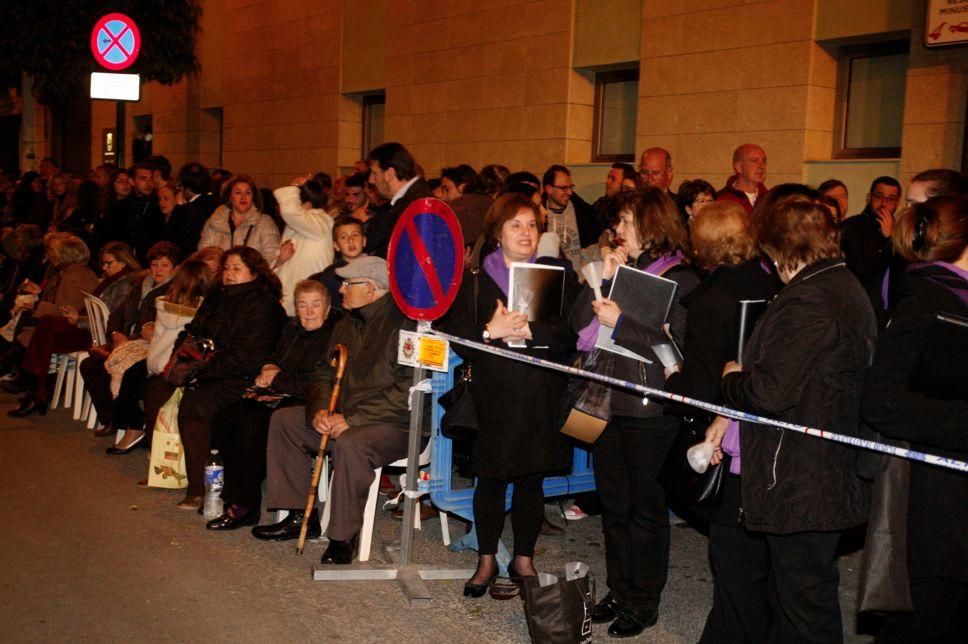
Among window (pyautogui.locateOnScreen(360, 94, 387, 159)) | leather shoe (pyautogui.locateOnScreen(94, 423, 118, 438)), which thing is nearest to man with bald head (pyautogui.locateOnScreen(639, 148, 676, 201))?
leather shoe (pyautogui.locateOnScreen(94, 423, 118, 438))

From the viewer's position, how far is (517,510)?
5.54 m

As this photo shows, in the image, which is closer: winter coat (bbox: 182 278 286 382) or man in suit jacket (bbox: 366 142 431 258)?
winter coat (bbox: 182 278 286 382)

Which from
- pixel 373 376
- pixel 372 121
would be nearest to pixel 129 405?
pixel 373 376

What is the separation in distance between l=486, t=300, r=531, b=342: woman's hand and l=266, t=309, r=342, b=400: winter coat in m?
1.82

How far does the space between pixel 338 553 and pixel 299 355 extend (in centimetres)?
157

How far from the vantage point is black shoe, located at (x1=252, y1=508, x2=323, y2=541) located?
658 centimetres

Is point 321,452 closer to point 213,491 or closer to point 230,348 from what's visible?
point 213,491

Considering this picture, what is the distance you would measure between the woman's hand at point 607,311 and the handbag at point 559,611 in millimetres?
1170

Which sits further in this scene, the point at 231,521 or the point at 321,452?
the point at 231,521

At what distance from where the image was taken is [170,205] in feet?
37.1

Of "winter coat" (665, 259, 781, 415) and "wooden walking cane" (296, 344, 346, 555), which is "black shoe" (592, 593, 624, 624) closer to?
"winter coat" (665, 259, 781, 415)

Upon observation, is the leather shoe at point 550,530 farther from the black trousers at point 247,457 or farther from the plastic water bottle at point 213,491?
the plastic water bottle at point 213,491

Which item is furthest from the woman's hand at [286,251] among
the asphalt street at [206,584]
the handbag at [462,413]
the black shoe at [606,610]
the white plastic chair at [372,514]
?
the black shoe at [606,610]

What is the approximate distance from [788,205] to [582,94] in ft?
30.2
